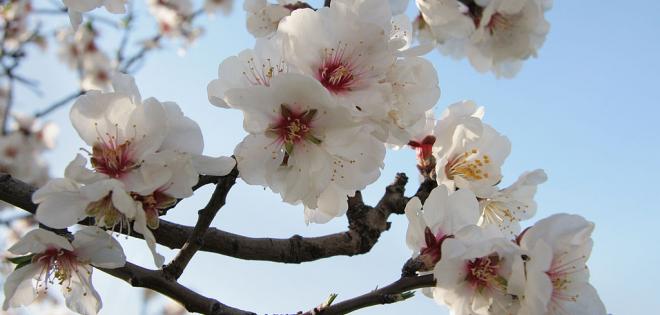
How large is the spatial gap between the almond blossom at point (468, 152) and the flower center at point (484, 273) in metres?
0.39

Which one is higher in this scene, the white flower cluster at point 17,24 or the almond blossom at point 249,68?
the white flower cluster at point 17,24

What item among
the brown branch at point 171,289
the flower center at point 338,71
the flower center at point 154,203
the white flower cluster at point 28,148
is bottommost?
the brown branch at point 171,289

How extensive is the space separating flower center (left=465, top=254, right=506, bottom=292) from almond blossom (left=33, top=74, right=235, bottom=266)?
594 millimetres

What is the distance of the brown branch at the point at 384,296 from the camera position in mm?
1324

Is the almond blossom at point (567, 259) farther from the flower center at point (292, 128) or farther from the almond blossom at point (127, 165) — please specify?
the almond blossom at point (127, 165)

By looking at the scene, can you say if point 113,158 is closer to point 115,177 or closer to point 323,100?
point 115,177

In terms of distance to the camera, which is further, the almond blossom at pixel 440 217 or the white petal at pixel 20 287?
the almond blossom at pixel 440 217

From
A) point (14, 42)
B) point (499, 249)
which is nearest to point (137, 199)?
point (499, 249)

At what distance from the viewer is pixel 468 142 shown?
5.81ft

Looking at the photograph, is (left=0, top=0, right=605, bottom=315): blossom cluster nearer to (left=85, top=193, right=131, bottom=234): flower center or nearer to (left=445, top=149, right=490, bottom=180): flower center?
(left=85, top=193, right=131, bottom=234): flower center

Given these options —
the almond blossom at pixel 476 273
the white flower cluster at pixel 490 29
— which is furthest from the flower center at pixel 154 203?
the white flower cluster at pixel 490 29

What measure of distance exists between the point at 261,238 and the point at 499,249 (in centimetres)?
61

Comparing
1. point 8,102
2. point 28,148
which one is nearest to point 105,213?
point 8,102

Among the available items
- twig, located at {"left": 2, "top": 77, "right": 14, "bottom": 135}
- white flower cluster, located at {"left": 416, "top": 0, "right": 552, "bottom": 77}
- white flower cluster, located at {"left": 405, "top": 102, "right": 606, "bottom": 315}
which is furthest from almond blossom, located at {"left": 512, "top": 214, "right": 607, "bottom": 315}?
twig, located at {"left": 2, "top": 77, "right": 14, "bottom": 135}
